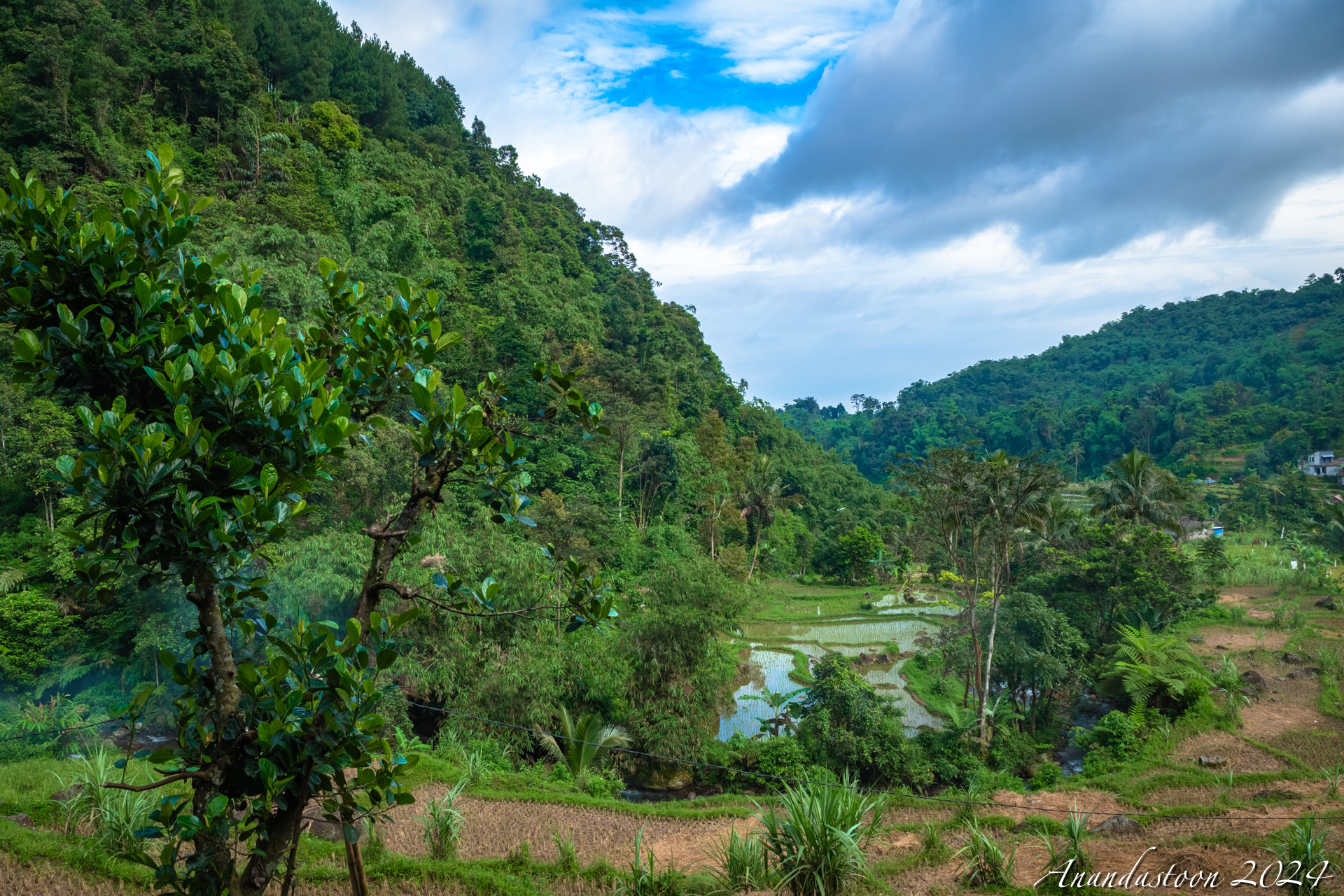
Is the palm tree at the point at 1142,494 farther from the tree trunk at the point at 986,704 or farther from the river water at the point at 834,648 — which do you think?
the tree trunk at the point at 986,704

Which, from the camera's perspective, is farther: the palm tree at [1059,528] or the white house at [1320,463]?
the white house at [1320,463]

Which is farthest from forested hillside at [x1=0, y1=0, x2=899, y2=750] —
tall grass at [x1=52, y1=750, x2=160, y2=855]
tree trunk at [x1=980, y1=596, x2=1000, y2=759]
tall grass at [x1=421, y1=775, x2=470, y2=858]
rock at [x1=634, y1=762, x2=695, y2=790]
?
tree trunk at [x1=980, y1=596, x2=1000, y2=759]

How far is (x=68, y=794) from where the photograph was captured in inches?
283

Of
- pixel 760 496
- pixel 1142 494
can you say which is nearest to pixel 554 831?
pixel 760 496

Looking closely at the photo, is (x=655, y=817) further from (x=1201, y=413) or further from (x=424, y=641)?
(x=1201, y=413)

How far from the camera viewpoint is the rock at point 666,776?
1164 centimetres

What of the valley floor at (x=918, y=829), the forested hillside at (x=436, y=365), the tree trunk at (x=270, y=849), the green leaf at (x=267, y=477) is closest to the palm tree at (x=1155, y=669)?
the valley floor at (x=918, y=829)

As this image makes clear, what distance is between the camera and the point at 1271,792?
9.18 metres

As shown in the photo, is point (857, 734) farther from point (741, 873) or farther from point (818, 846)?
point (818, 846)

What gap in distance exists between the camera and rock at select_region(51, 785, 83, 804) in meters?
7.01

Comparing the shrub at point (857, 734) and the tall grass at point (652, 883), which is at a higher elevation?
the tall grass at point (652, 883)

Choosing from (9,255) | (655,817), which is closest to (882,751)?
(655,817)

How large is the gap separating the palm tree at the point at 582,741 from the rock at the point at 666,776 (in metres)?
0.73

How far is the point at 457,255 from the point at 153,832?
98.7 ft
